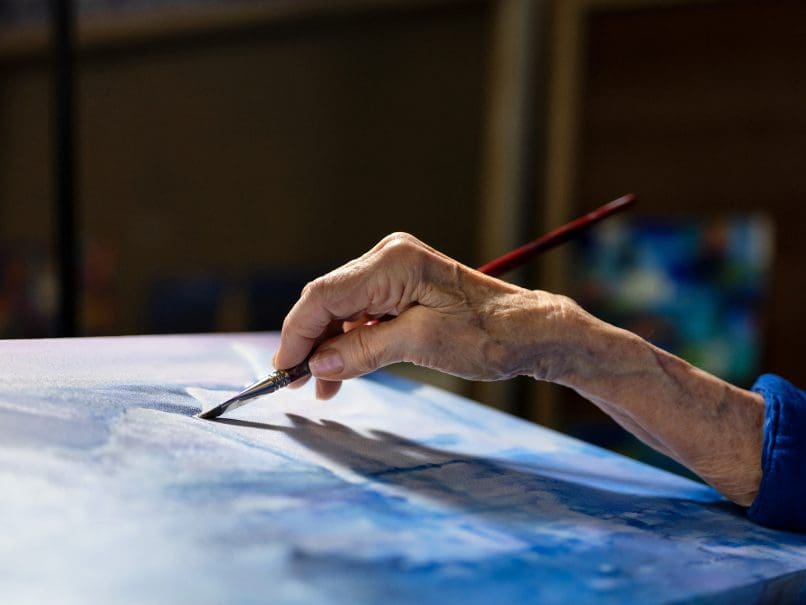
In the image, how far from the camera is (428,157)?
2.37m

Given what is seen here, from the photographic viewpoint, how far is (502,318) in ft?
2.25

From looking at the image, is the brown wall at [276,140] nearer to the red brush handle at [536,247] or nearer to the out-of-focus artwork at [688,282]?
the out-of-focus artwork at [688,282]

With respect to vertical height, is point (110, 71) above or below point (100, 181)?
above

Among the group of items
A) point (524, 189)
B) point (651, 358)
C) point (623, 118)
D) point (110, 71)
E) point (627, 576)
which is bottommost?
point (627, 576)

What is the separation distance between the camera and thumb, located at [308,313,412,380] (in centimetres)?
69

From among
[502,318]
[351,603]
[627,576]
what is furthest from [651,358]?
[351,603]

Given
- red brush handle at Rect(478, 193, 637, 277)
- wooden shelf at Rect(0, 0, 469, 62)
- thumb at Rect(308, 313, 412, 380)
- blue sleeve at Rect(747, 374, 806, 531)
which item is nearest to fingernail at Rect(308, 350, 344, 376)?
thumb at Rect(308, 313, 412, 380)

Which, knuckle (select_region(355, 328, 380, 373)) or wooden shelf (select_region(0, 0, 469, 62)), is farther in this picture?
wooden shelf (select_region(0, 0, 469, 62))

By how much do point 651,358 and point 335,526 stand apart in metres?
0.34

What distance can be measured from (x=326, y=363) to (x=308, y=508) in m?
0.19

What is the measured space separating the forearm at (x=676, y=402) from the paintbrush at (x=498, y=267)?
0.15m

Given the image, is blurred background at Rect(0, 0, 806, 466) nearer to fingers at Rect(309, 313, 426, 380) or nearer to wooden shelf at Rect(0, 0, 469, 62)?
wooden shelf at Rect(0, 0, 469, 62)

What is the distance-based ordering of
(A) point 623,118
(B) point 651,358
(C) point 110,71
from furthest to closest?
(C) point 110,71, (A) point 623,118, (B) point 651,358

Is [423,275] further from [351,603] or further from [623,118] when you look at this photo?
[623,118]
